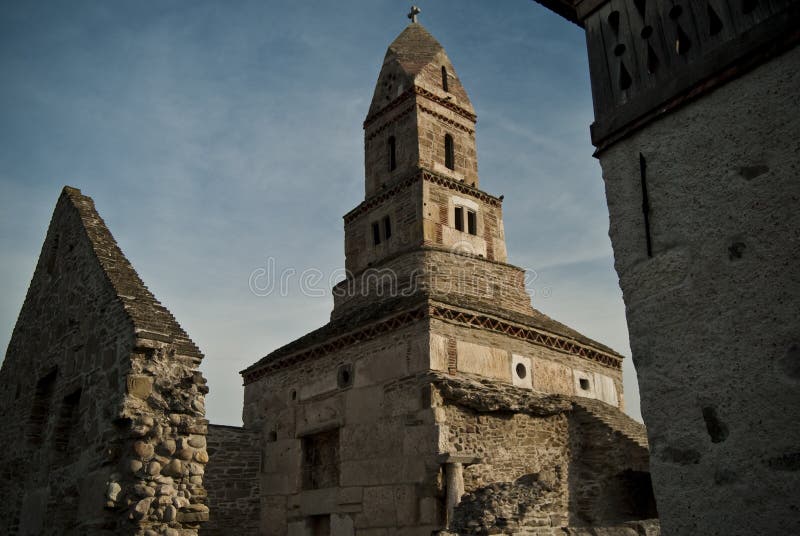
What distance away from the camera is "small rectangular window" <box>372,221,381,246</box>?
1695 cm

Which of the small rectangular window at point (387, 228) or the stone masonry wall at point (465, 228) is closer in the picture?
the stone masonry wall at point (465, 228)

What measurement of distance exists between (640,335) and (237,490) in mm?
13058

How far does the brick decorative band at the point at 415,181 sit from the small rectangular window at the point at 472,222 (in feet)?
1.73

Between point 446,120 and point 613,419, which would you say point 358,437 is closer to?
point 613,419

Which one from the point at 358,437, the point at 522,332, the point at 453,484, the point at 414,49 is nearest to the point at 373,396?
the point at 358,437

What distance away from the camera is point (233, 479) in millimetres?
14898

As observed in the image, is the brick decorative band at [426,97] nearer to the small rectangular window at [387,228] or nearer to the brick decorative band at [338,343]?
the small rectangular window at [387,228]

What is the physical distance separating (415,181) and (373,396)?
6103mm

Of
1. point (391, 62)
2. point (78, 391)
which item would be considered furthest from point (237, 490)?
point (391, 62)

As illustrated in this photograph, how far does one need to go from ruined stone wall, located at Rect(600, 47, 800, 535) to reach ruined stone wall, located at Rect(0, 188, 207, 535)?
5030 mm

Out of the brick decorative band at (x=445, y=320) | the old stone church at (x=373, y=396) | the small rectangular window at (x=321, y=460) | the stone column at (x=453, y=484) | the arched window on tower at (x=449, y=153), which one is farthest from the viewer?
the arched window on tower at (x=449, y=153)

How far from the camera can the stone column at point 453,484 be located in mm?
10781

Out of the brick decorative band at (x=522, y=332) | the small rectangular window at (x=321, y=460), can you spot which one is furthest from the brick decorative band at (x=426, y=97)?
the small rectangular window at (x=321, y=460)

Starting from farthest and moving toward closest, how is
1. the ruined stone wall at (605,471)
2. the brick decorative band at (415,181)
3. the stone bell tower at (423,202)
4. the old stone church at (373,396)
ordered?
the brick decorative band at (415,181) < the stone bell tower at (423,202) < the ruined stone wall at (605,471) < the old stone church at (373,396)
